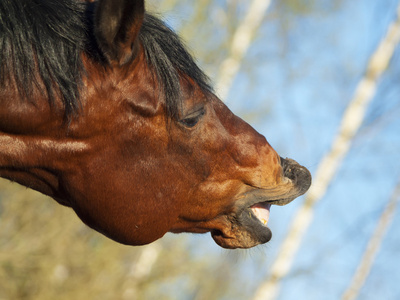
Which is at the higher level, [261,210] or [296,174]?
[296,174]

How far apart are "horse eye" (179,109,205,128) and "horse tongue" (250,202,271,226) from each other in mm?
701

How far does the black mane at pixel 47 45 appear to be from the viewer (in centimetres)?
230

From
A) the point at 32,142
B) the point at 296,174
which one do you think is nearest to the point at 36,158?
the point at 32,142

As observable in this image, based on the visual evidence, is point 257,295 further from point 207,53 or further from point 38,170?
point 38,170

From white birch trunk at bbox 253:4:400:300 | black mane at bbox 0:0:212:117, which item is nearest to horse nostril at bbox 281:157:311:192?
black mane at bbox 0:0:212:117

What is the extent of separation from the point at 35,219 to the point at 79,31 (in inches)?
311

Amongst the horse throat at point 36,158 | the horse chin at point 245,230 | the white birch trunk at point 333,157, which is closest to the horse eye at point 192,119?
the horse throat at point 36,158

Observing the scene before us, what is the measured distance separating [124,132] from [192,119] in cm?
39

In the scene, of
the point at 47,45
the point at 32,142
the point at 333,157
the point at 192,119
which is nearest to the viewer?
the point at 47,45

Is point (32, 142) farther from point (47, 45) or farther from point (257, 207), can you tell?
point (257, 207)

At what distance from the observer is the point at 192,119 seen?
9.14 feet

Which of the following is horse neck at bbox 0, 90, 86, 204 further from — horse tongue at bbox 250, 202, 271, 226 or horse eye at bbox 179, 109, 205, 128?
horse tongue at bbox 250, 202, 271, 226

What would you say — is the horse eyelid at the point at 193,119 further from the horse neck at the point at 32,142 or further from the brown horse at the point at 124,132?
the horse neck at the point at 32,142

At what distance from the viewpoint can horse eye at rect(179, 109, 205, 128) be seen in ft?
9.06
